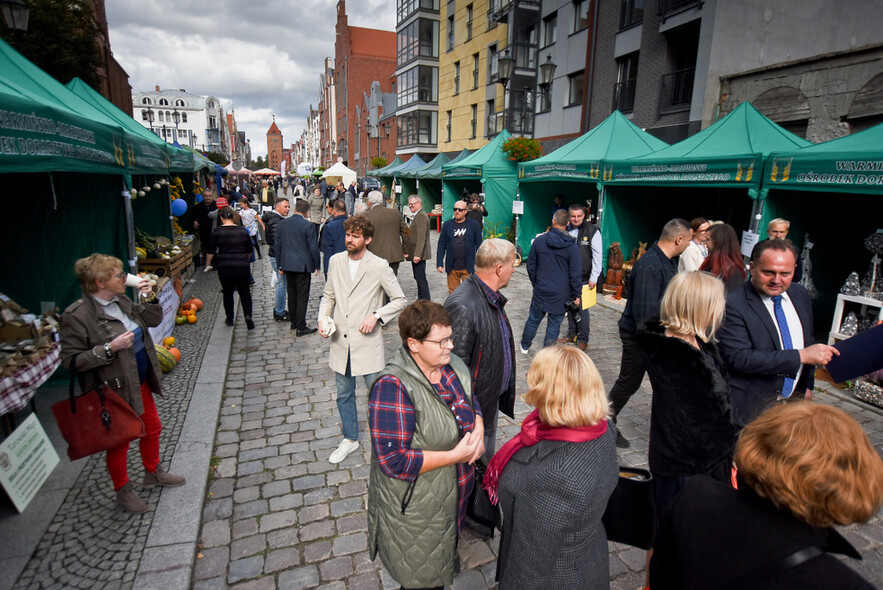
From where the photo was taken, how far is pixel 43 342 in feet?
12.5

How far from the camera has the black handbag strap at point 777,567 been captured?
46.8 inches

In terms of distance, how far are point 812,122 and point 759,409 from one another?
972cm

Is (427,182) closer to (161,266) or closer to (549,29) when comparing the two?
(549,29)

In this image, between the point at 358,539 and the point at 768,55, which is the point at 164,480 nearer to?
the point at 358,539

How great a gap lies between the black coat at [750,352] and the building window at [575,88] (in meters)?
17.1

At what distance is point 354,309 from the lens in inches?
152

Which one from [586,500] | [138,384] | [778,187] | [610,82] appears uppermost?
[610,82]

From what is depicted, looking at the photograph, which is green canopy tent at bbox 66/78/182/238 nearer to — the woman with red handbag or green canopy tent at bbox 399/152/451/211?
the woman with red handbag

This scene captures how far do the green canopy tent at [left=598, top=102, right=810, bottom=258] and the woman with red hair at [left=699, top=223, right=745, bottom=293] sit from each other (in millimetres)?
3354

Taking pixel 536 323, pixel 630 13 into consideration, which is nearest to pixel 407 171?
pixel 630 13

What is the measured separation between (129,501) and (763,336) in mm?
4157

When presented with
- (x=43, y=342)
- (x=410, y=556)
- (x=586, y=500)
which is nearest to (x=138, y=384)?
(x=43, y=342)

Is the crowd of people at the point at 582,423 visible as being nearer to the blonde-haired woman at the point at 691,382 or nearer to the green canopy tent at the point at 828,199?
the blonde-haired woman at the point at 691,382

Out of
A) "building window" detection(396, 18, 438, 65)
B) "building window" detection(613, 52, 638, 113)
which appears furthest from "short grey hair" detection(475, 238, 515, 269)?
"building window" detection(396, 18, 438, 65)
